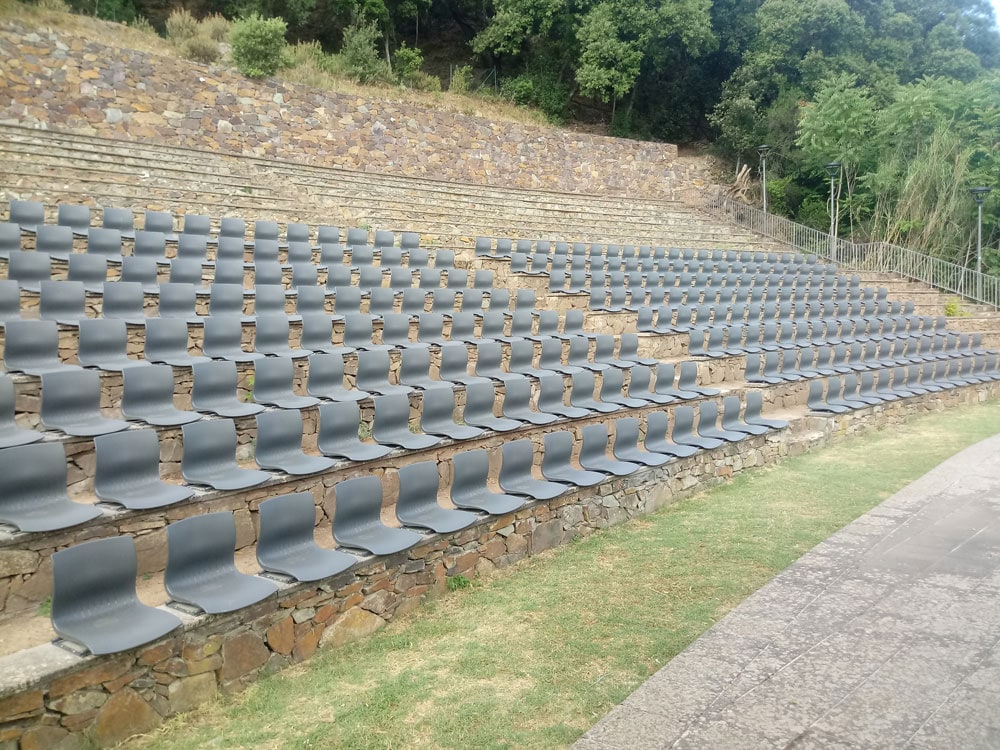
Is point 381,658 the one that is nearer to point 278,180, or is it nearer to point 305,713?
point 305,713

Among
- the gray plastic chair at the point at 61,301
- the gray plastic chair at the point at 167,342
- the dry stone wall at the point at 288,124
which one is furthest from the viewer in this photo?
the dry stone wall at the point at 288,124

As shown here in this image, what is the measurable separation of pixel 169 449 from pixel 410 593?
199 centimetres

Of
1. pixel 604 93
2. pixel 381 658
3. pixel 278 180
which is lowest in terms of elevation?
pixel 381 658

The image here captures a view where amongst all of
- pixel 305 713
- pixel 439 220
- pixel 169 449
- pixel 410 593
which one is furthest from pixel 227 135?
pixel 305 713

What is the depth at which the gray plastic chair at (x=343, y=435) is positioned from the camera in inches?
213

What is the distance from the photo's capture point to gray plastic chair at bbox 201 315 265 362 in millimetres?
6613

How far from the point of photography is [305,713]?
331 cm

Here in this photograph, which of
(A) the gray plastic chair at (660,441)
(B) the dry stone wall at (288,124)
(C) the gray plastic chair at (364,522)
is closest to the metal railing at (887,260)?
(B) the dry stone wall at (288,124)

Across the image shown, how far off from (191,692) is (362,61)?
66.5 ft

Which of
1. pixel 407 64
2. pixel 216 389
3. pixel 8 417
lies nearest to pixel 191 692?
pixel 8 417

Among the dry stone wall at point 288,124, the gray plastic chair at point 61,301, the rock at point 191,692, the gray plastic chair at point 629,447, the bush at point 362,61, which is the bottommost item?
the rock at point 191,692

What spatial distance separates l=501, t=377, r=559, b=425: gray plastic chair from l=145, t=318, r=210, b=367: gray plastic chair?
2613 mm

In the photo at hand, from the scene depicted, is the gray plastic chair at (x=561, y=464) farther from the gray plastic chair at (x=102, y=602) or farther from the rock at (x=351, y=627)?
the gray plastic chair at (x=102, y=602)

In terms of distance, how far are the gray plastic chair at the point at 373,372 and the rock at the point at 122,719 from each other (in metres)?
3.83
